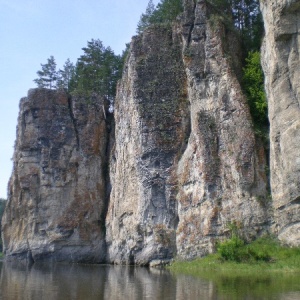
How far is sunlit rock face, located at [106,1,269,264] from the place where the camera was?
99.9 ft

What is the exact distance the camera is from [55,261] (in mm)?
43938

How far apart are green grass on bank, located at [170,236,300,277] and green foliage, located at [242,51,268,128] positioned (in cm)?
816

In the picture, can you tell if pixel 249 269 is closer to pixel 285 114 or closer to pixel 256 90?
pixel 285 114

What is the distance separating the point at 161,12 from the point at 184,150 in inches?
704

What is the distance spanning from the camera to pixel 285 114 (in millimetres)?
27188

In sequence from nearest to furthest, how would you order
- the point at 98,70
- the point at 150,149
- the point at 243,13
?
1. the point at 150,149
2. the point at 243,13
3. the point at 98,70

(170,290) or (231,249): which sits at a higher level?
(231,249)

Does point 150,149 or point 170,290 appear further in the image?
point 150,149

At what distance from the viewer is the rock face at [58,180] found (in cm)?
4497

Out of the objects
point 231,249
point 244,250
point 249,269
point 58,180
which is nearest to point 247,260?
point 244,250

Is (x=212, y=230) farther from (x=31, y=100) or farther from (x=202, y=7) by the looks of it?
(x=31, y=100)

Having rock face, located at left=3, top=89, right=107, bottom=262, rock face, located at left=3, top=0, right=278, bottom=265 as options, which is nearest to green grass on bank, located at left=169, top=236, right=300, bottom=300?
rock face, located at left=3, top=0, right=278, bottom=265

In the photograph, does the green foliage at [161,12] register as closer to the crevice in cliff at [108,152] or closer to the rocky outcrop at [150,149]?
the rocky outcrop at [150,149]

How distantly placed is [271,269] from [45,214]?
2772 centimetres
